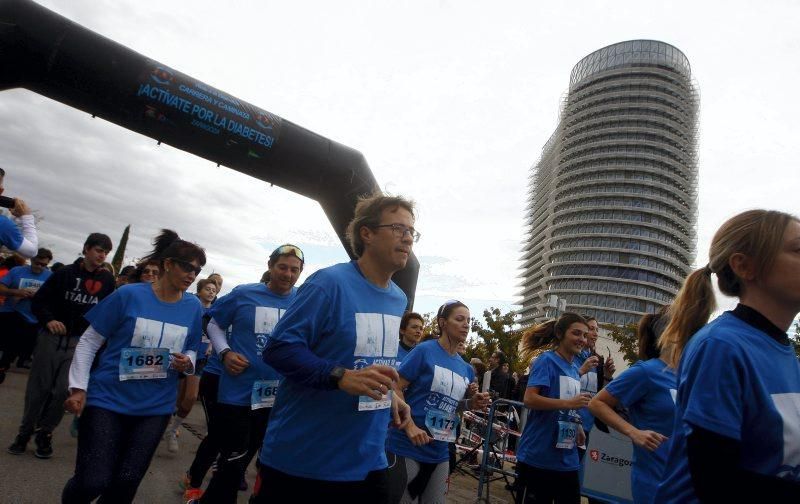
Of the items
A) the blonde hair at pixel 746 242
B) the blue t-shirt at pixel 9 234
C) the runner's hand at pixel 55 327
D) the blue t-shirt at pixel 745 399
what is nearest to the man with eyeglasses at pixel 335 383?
the blue t-shirt at pixel 745 399

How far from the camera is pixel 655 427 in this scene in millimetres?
2908

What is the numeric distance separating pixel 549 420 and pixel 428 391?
107cm

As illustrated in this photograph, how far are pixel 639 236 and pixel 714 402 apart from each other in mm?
101507

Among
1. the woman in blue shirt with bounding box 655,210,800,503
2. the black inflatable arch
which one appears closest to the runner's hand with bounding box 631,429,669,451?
the woman in blue shirt with bounding box 655,210,800,503

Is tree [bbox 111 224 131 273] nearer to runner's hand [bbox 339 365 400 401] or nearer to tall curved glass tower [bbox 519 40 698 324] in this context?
runner's hand [bbox 339 365 400 401]

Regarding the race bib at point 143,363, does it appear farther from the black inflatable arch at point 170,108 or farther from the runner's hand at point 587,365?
the black inflatable arch at point 170,108

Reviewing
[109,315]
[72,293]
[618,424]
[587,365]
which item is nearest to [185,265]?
[109,315]

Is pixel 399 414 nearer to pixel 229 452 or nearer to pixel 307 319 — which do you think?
pixel 307 319

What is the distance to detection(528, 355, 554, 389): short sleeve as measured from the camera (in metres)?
4.18

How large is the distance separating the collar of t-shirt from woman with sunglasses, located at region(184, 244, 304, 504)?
3.26 meters

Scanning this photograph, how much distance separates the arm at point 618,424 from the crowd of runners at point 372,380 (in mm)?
12

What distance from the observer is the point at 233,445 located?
378 centimetres

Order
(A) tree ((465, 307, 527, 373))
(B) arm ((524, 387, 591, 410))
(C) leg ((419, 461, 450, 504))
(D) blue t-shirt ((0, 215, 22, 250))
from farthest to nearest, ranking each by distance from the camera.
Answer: (A) tree ((465, 307, 527, 373)) < (B) arm ((524, 387, 591, 410)) < (D) blue t-shirt ((0, 215, 22, 250)) < (C) leg ((419, 461, 450, 504))

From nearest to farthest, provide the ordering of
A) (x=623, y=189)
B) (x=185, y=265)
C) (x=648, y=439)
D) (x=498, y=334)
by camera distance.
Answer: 1. (x=648, y=439)
2. (x=185, y=265)
3. (x=498, y=334)
4. (x=623, y=189)
